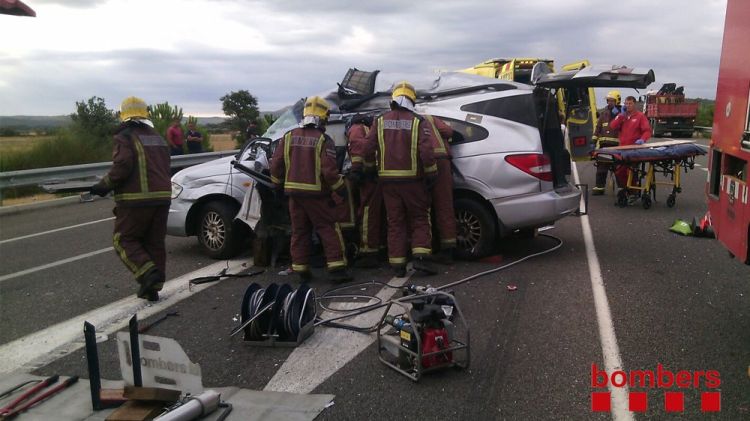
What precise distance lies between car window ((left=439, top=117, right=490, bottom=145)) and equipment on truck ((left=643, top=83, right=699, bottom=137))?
101ft

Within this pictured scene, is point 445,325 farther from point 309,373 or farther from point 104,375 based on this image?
point 104,375

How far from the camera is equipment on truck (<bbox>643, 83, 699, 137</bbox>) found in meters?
33.5

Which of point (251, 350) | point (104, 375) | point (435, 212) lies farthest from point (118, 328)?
point (435, 212)

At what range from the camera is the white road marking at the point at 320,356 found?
4.07 meters

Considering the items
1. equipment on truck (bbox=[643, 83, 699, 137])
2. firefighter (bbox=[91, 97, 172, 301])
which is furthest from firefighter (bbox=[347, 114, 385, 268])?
equipment on truck (bbox=[643, 83, 699, 137])

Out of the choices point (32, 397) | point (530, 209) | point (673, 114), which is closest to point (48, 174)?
point (32, 397)

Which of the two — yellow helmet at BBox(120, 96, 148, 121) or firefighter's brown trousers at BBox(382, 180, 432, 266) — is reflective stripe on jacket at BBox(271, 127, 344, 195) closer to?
firefighter's brown trousers at BBox(382, 180, 432, 266)

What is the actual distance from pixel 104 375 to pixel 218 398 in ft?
3.92

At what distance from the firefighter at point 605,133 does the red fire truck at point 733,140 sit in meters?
7.12

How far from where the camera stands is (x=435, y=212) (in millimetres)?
6852

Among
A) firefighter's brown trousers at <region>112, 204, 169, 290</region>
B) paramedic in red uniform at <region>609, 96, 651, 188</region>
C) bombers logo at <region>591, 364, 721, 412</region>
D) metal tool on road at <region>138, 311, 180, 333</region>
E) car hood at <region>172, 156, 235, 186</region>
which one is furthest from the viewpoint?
paramedic in red uniform at <region>609, 96, 651, 188</region>

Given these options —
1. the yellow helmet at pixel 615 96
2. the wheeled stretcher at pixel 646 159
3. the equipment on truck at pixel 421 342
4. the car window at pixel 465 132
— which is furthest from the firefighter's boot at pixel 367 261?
the yellow helmet at pixel 615 96

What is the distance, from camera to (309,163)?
6207mm

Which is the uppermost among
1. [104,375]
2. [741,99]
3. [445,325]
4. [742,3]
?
[742,3]
